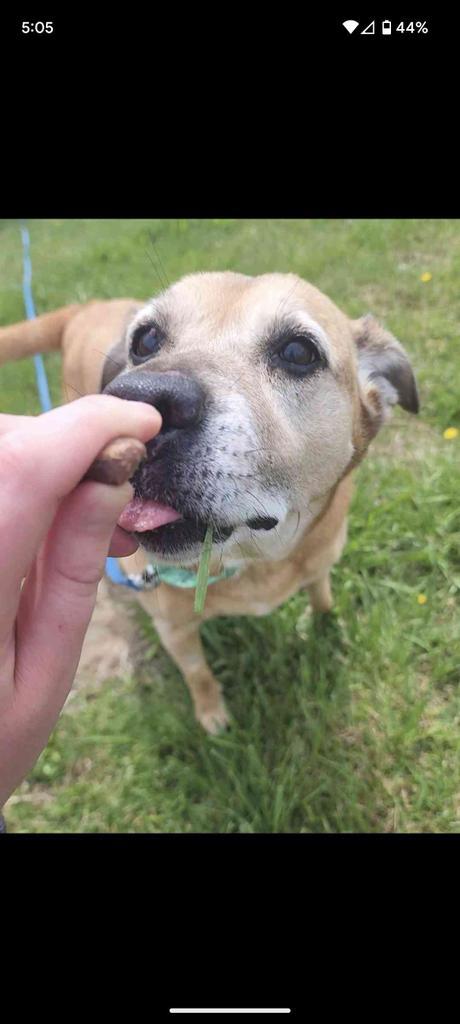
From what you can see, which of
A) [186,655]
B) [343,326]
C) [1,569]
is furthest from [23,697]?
[343,326]

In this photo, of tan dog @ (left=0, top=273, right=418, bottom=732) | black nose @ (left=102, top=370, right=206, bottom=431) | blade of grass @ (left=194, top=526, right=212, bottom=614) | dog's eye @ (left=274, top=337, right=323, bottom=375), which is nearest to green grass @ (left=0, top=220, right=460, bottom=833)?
tan dog @ (left=0, top=273, right=418, bottom=732)

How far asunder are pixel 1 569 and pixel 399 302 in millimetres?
4419

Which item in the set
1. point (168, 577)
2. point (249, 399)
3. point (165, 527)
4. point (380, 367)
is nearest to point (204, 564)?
point (165, 527)

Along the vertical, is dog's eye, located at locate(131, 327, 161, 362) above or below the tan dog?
above

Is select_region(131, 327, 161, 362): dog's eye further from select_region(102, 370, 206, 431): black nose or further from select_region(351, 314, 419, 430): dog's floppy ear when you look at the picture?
select_region(351, 314, 419, 430): dog's floppy ear

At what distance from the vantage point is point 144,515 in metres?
1.61

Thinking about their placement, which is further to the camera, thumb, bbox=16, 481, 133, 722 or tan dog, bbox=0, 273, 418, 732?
tan dog, bbox=0, 273, 418, 732

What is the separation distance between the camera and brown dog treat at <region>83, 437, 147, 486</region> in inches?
43.8

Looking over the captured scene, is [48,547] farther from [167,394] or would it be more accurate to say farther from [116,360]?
[116,360]

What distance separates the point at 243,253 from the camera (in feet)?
18.8

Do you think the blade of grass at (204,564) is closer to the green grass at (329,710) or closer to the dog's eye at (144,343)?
the dog's eye at (144,343)
